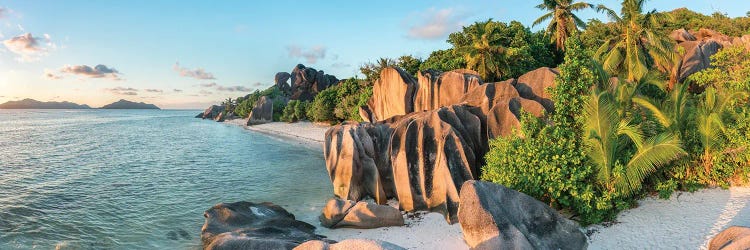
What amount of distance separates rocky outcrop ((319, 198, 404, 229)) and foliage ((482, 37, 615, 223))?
374 centimetres

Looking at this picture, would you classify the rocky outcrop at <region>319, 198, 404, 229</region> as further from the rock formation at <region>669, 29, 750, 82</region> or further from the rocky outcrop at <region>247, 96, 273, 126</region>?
the rocky outcrop at <region>247, 96, 273, 126</region>

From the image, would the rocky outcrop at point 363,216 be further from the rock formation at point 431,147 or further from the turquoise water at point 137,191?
the rock formation at point 431,147

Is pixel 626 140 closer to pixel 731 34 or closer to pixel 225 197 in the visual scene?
pixel 225 197

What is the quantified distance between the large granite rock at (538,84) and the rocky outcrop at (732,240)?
753 cm

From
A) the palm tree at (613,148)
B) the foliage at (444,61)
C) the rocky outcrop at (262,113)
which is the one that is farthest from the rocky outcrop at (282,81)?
the palm tree at (613,148)

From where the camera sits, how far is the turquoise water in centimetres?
1526

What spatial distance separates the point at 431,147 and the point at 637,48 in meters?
19.9

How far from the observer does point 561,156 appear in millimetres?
12219

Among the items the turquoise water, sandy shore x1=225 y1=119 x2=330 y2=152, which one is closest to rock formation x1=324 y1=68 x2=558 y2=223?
the turquoise water

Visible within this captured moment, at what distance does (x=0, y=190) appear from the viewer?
22766mm

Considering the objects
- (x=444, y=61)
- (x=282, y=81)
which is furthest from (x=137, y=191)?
(x=282, y=81)

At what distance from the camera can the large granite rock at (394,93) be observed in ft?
88.2

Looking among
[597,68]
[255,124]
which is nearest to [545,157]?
[597,68]

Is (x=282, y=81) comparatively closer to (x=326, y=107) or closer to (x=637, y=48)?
(x=326, y=107)
